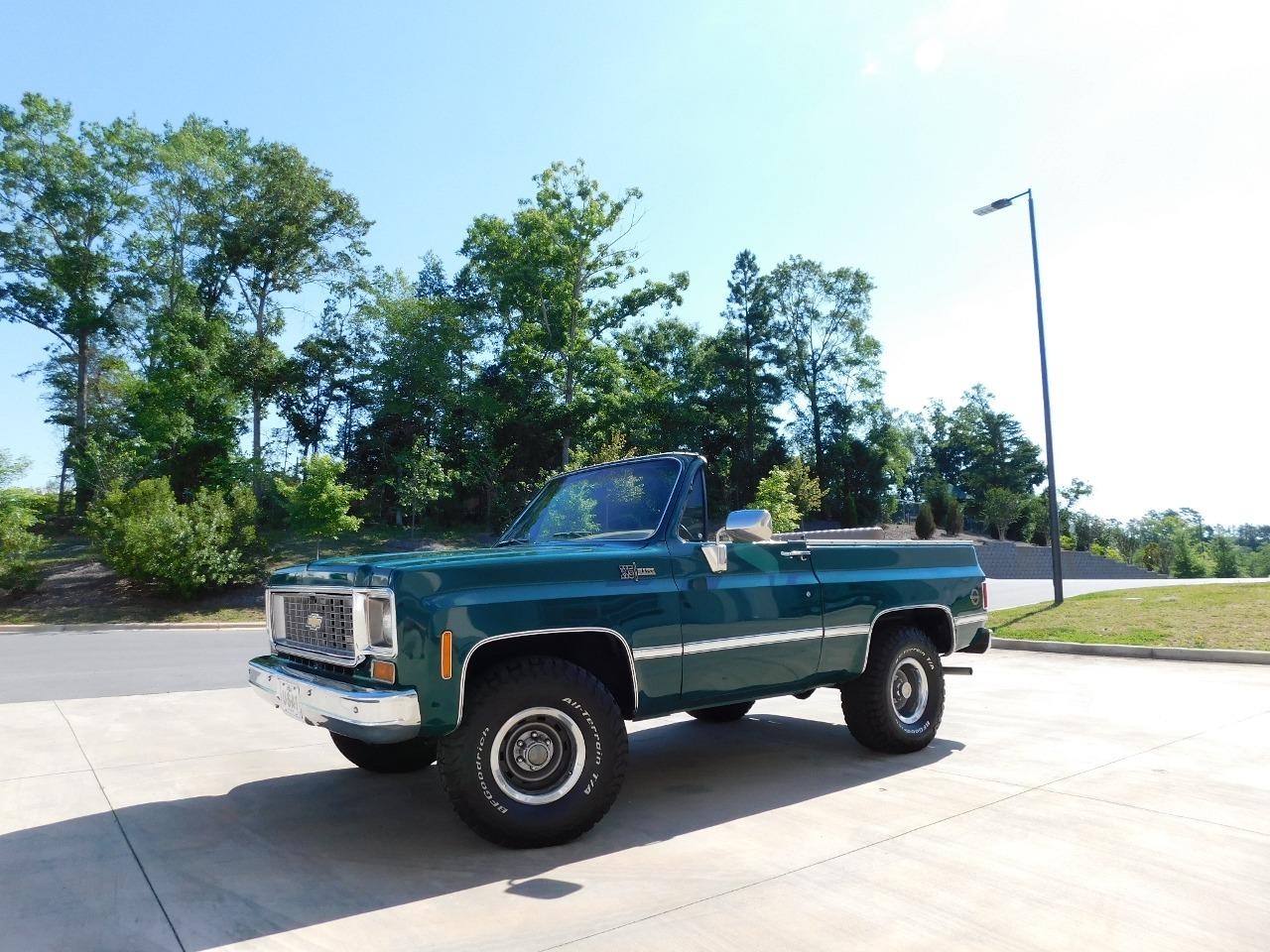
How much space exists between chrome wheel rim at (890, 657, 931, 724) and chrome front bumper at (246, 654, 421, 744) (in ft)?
11.8

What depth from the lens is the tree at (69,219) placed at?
117 ft

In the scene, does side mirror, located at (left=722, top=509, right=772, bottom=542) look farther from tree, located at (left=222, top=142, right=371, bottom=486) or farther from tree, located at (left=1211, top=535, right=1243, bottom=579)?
tree, located at (left=1211, top=535, right=1243, bottom=579)

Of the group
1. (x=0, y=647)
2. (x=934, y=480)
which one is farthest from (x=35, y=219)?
(x=934, y=480)

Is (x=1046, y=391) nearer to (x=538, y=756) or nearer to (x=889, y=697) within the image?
(x=889, y=697)

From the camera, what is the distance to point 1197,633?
1121 cm

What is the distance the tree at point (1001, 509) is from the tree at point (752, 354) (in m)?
18.0

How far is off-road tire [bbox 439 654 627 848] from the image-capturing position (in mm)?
3803

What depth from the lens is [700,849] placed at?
401 centimetres

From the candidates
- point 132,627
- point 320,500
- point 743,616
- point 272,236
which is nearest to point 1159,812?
point 743,616

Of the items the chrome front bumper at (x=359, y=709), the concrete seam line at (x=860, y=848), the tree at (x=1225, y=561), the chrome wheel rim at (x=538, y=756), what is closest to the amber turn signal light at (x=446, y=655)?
the chrome front bumper at (x=359, y=709)

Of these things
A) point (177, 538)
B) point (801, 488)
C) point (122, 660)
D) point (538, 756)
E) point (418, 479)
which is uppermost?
point (418, 479)

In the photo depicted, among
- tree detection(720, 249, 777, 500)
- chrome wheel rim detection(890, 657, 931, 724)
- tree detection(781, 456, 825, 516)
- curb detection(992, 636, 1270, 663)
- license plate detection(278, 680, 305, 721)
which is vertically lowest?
curb detection(992, 636, 1270, 663)

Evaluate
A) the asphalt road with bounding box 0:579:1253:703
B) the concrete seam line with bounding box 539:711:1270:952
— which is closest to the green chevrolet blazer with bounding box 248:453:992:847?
the concrete seam line with bounding box 539:711:1270:952

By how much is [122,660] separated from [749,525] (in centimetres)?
1203
